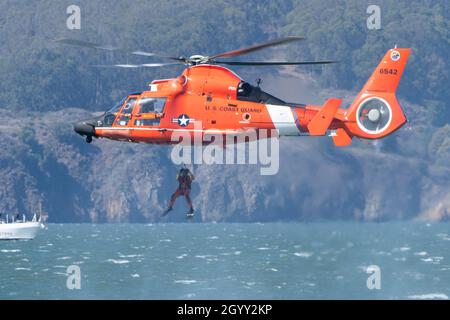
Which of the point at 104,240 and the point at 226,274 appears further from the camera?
the point at 104,240

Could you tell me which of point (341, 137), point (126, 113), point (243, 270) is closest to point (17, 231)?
point (243, 270)

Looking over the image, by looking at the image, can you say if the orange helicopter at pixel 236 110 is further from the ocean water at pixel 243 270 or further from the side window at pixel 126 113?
the ocean water at pixel 243 270

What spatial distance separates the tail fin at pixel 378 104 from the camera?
55.0 meters

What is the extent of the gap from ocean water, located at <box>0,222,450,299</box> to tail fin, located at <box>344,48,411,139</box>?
1181 inches

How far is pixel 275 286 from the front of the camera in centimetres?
9719

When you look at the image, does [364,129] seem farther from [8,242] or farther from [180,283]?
[8,242]

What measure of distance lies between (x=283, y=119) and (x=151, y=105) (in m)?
6.07

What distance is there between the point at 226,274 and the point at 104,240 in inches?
3138

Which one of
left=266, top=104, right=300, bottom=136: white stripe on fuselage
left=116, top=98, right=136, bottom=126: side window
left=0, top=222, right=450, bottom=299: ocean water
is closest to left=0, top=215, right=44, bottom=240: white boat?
left=0, top=222, right=450, bottom=299: ocean water

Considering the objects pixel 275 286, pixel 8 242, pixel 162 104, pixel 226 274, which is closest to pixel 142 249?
pixel 8 242

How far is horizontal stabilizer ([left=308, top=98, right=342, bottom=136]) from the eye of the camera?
55.0m

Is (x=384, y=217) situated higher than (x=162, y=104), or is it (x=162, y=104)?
(x=162, y=104)
